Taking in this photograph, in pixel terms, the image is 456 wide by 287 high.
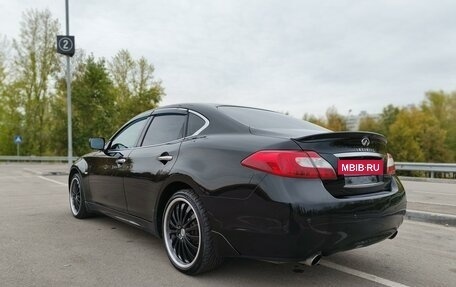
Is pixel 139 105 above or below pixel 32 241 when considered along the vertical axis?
above

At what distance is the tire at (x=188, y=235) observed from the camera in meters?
3.34

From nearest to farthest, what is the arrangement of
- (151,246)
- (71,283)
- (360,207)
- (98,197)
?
(360,207)
(71,283)
(151,246)
(98,197)

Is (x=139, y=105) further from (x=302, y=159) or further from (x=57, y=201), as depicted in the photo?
(x=302, y=159)

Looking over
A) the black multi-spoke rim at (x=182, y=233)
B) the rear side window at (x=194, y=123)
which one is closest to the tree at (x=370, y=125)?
the rear side window at (x=194, y=123)

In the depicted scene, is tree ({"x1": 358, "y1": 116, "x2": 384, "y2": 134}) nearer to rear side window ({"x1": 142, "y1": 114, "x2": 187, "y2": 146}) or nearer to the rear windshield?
the rear windshield

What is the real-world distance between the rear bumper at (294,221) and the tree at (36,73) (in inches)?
1280

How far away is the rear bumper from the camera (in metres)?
2.85

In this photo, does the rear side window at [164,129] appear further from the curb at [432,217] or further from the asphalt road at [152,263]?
the curb at [432,217]

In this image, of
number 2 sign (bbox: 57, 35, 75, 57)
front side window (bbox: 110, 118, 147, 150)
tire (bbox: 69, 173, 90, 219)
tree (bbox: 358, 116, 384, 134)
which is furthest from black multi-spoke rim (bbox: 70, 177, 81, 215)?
tree (bbox: 358, 116, 384, 134)

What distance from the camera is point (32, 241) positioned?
4.70 meters

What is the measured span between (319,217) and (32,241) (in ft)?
11.6

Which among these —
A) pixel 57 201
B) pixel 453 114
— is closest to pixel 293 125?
pixel 57 201

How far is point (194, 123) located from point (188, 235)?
1078 millimetres

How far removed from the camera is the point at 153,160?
4.07 m
